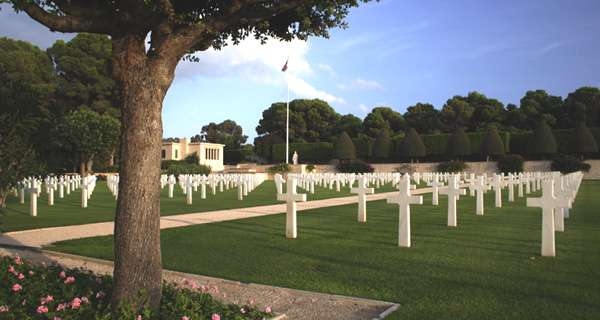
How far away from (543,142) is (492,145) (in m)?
4.62

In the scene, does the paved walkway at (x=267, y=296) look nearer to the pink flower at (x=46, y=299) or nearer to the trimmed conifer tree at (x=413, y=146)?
the pink flower at (x=46, y=299)

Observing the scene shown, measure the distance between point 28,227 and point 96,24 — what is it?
330 inches

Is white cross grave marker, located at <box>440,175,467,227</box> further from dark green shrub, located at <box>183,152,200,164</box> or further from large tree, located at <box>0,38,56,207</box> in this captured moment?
dark green shrub, located at <box>183,152,200,164</box>

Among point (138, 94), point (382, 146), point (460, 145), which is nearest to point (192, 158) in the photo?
point (382, 146)

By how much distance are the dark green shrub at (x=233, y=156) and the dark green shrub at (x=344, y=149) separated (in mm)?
21383

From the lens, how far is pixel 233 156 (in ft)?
259

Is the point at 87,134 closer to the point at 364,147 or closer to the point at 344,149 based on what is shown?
the point at 344,149

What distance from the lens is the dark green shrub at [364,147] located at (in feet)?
206

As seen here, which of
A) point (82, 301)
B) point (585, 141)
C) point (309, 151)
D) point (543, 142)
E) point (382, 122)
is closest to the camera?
point (82, 301)

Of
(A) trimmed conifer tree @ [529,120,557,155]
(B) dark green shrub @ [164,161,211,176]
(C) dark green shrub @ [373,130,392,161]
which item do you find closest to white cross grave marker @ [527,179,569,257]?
(B) dark green shrub @ [164,161,211,176]

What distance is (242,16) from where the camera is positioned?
176 inches

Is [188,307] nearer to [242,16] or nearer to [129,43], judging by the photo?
[129,43]

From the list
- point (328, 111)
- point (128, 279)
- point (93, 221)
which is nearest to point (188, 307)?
point (128, 279)

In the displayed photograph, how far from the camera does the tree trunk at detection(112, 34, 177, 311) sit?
406cm
